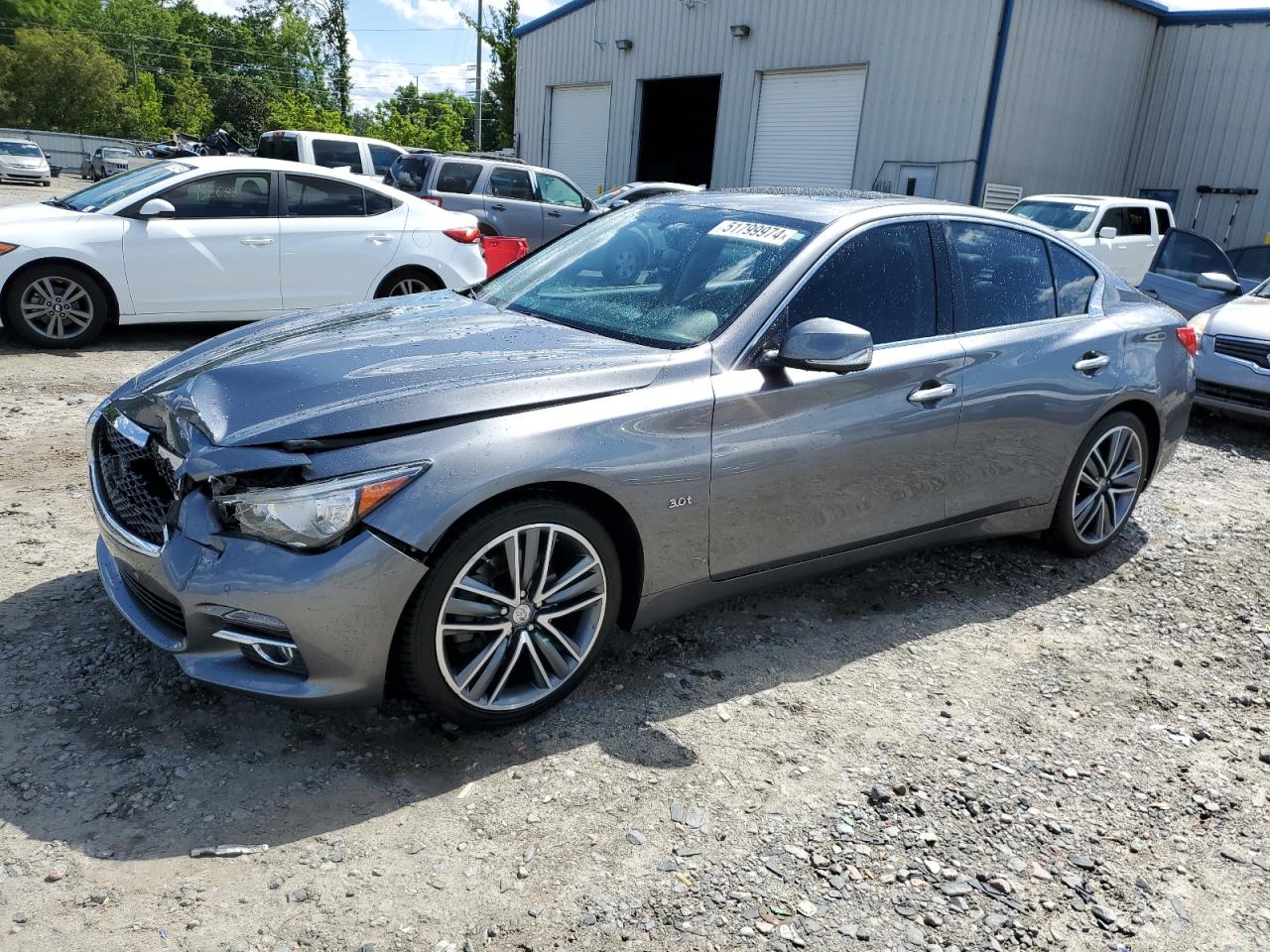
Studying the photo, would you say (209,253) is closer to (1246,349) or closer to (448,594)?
(448,594)

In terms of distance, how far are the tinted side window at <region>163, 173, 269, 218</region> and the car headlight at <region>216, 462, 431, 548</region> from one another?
6296mm

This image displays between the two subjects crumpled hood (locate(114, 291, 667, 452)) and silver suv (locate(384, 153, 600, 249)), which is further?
silver suv (locate(384, 153, 600, 249))

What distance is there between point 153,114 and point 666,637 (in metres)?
73.4

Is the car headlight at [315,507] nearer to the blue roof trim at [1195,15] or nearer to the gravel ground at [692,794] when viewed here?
the gravel ground at [692,794]

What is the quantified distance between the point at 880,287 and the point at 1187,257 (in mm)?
8285

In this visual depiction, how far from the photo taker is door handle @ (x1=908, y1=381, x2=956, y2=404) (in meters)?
3.71

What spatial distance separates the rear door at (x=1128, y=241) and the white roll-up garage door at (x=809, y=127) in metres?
5.69

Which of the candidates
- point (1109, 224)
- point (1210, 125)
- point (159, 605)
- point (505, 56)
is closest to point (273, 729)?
point (159, 605)

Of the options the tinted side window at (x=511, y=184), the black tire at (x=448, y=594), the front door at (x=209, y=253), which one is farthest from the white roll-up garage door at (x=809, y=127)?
the black tire at (x=448, y=594)

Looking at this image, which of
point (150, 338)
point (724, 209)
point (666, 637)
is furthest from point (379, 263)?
point (666, 637)

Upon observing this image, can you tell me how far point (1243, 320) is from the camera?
7.99 meters

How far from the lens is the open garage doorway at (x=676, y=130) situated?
78.4ft

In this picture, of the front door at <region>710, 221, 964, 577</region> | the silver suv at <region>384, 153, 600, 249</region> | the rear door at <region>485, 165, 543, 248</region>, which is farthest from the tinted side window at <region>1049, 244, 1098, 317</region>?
the rear door at <region>485, 165, 543, 248</region>

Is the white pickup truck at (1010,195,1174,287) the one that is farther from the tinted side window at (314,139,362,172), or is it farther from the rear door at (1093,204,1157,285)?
the tinted side window at (314,139,362,172)
